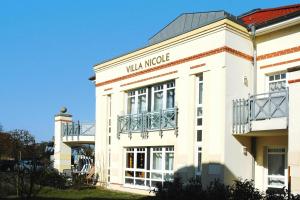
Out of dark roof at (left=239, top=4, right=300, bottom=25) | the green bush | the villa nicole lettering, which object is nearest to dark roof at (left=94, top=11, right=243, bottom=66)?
the villa nicole lettering

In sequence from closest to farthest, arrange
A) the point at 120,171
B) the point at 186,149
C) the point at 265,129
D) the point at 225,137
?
the point at 265,129 < the point at 225,137 < the point at 186,149 < the point at 120,171

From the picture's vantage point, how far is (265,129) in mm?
14992

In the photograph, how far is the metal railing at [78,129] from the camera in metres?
26.9

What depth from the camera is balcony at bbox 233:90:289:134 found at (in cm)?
1452

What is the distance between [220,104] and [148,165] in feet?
18.1

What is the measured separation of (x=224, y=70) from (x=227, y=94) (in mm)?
939

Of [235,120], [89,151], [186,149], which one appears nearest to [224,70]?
[235,120]

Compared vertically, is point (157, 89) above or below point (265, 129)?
above

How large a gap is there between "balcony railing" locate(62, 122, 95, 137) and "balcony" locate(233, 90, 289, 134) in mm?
12547

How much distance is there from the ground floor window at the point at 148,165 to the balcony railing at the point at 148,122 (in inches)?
37.6

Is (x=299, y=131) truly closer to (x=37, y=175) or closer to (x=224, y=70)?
(x=224, y=70)

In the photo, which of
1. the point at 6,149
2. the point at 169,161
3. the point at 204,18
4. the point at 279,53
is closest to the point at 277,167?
the point at 279,53

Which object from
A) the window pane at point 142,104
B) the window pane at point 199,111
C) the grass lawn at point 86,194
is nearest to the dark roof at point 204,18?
the window pane at point 142,104

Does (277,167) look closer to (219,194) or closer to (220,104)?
(220,104)
